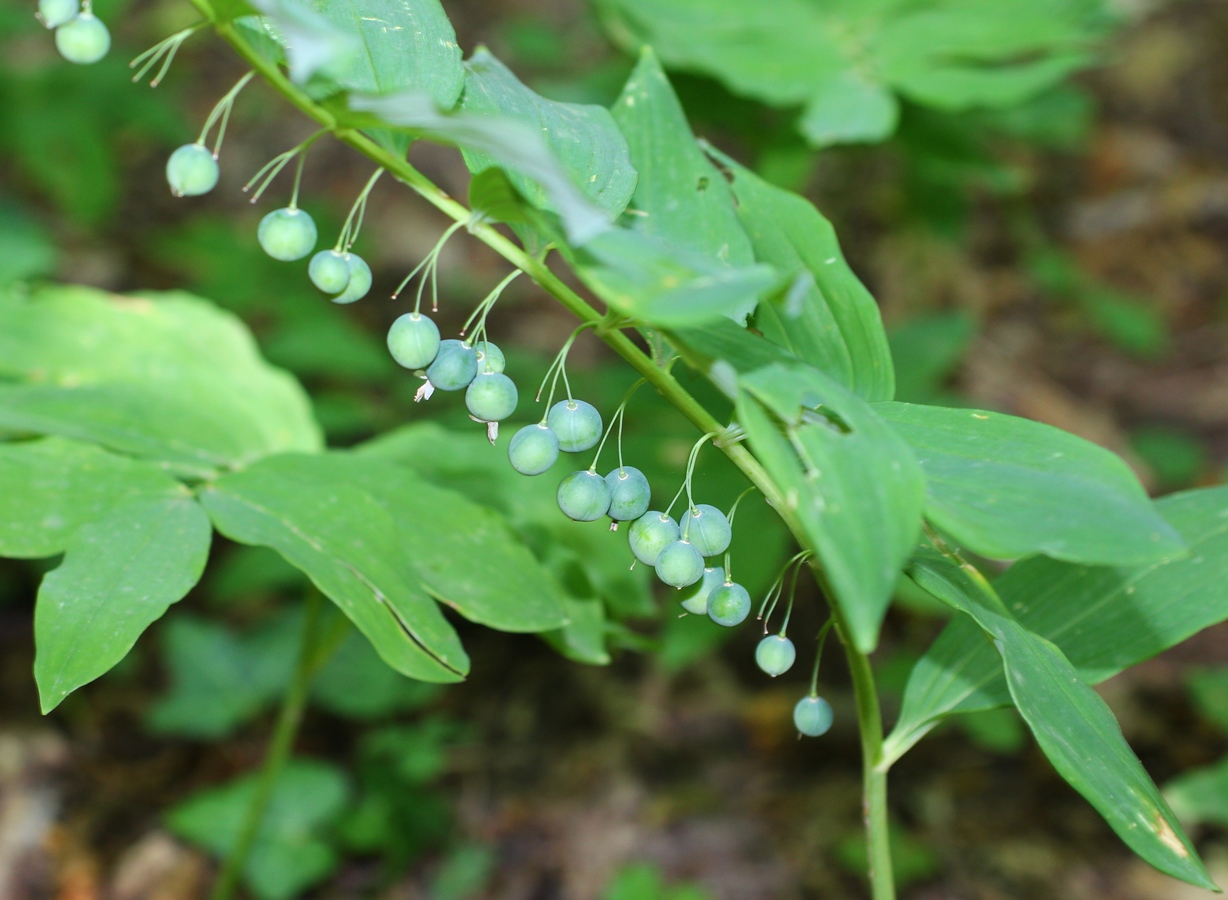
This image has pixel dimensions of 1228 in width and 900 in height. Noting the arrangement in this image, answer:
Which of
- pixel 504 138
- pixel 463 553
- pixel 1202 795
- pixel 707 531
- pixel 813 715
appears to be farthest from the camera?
pixel 1202 795

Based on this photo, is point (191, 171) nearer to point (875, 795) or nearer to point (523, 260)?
point (523, 260)

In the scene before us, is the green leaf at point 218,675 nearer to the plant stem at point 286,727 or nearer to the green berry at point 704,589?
the plant stem at point 286,727

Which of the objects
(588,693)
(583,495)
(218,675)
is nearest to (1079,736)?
(583,495)

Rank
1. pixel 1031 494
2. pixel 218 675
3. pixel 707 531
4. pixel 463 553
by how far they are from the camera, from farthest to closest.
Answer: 1. pixel 218 675
2. pixel 463 553
3. pixel 707 531
4. pixel 1031 494

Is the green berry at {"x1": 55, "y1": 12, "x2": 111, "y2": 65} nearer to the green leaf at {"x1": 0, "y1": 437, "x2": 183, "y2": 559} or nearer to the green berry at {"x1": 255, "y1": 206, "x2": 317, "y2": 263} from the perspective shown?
the green berry at {"x1": 255, "y1": 206, "x2": 317, "y2": 263}

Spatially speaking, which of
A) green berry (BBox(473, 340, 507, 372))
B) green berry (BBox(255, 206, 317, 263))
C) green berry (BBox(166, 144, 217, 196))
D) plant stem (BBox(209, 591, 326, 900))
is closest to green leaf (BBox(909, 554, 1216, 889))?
green berry (BBox(473, 340, 507, 372))

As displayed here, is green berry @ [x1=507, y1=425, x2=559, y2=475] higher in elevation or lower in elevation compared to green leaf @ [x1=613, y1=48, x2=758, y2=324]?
lower
